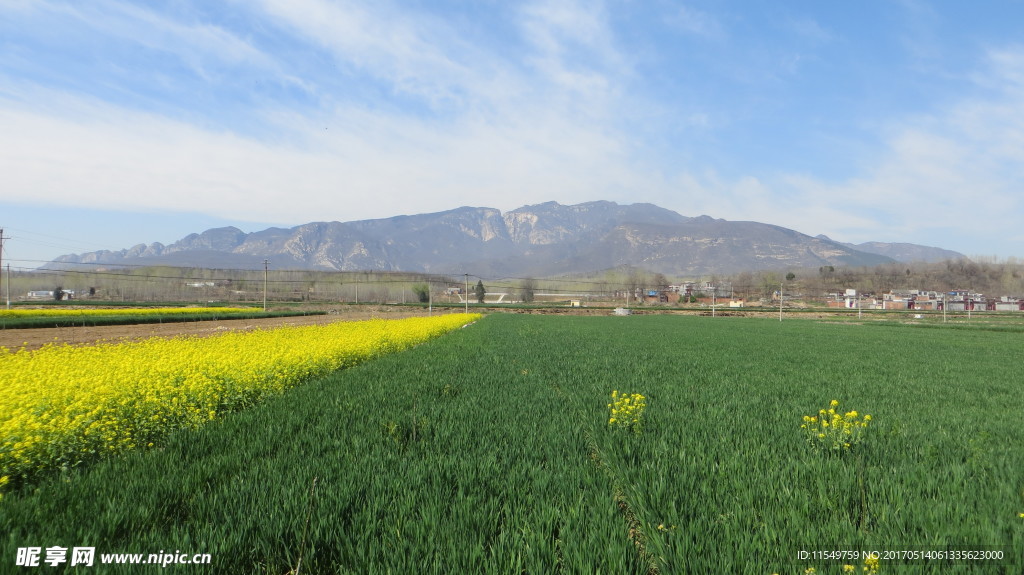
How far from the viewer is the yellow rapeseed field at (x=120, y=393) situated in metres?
4.07

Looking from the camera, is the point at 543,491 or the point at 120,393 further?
the point at 120,393

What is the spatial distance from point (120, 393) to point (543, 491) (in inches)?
223

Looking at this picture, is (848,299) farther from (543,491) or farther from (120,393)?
(120,393)

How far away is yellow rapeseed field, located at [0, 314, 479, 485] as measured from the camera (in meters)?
4.07

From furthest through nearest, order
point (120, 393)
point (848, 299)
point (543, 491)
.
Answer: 1. point (848, 299)
2. point (120, 393)
3. point (543, 491)

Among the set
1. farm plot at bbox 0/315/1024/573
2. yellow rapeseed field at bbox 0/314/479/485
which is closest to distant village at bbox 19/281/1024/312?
yellow rapeseed field at bbox 0/314/479/485

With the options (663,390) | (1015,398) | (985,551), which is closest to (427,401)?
(663,390)

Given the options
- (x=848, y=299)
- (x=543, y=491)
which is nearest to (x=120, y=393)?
(x=543, y=491)

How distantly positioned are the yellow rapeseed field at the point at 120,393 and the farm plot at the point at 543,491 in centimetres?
57

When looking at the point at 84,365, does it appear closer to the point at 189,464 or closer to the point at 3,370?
Answer: the point at 3,370

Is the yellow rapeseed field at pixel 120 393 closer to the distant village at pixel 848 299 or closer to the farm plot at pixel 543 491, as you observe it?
the farm plot at pixel 543 491

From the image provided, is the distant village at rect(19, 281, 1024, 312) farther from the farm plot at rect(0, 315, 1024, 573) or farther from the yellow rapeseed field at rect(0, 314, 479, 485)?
the farm plot at rect(0, 315, 1024, 573)

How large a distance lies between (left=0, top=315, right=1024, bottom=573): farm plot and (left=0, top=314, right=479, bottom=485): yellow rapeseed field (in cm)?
57

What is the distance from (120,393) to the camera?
5543 millimetres
